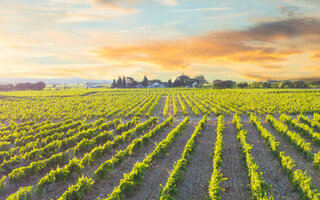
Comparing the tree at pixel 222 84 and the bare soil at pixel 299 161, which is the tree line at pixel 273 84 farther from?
the bare soil at pixel 299 161

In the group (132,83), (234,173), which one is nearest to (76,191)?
(234,173)

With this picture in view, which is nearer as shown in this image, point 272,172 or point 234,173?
point 234,173

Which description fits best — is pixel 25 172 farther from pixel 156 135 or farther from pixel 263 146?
pixel 263 146

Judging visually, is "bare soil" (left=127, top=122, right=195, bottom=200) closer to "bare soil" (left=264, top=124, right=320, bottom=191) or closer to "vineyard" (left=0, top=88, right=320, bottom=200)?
"vineyard" (left=0, top=88, right=320, bottom=200)

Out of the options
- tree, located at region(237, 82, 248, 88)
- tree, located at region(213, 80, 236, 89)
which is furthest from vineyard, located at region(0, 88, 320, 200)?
tree, located at region(237, 82, 248, 88)

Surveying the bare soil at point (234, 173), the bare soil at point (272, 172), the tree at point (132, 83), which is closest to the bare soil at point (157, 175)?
the bare soil at point (234, 173)

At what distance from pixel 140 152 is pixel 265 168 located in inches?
304

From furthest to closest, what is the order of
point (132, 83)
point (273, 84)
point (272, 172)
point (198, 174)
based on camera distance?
1. point (132, 83)
2. point (273, 84)
3. point (272, 172)
4. point (198, 174)

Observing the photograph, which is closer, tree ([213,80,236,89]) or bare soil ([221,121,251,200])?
bare soil ([221,121,251,200])

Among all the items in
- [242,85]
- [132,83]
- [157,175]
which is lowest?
[157,175]

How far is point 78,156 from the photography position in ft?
44.8

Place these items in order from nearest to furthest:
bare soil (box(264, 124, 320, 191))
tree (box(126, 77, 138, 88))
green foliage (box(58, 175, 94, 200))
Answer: green foliage (box(58, 175, 94, 200)), bare soil (box(264, 124, 320, 191)), tree (box(126, 77, 138, 88))

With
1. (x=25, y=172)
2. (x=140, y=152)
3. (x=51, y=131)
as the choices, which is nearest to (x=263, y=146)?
(x=140, y=152)

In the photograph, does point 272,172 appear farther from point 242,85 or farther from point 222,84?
point 242,85
